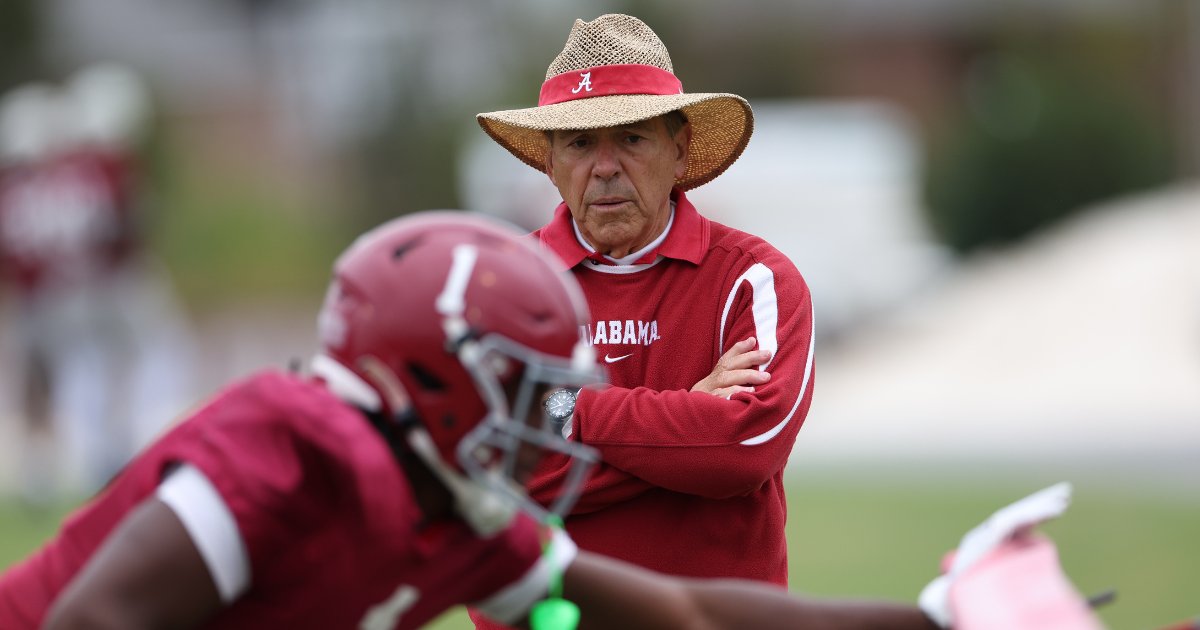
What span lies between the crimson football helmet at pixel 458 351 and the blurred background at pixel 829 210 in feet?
17.3

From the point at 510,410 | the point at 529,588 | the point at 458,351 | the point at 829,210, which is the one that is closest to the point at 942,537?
the point at 529,588

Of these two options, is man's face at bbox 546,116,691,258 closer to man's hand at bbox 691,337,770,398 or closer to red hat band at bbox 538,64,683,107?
red hat band at bbox 538,64,683,107

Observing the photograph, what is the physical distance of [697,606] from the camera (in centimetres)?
335

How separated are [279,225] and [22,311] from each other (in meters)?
15.9

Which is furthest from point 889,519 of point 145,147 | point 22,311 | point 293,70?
point 293,70

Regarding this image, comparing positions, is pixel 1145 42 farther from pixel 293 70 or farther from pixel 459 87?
pixel 293 70

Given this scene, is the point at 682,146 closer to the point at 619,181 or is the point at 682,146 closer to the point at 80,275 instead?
the point at 619,181

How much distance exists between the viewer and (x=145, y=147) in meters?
26.8

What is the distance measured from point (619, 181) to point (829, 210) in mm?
20542

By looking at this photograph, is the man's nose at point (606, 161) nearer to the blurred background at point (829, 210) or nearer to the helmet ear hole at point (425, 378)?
the helmet ear hole at point (425, 378)

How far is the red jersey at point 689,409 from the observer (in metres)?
3.97

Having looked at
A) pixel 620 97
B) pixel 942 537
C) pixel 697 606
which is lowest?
pixel 942 537

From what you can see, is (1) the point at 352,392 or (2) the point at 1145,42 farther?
(2) the point at 1145,42

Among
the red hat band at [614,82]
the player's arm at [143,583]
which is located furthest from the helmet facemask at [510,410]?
the red hat band at [614,82]
